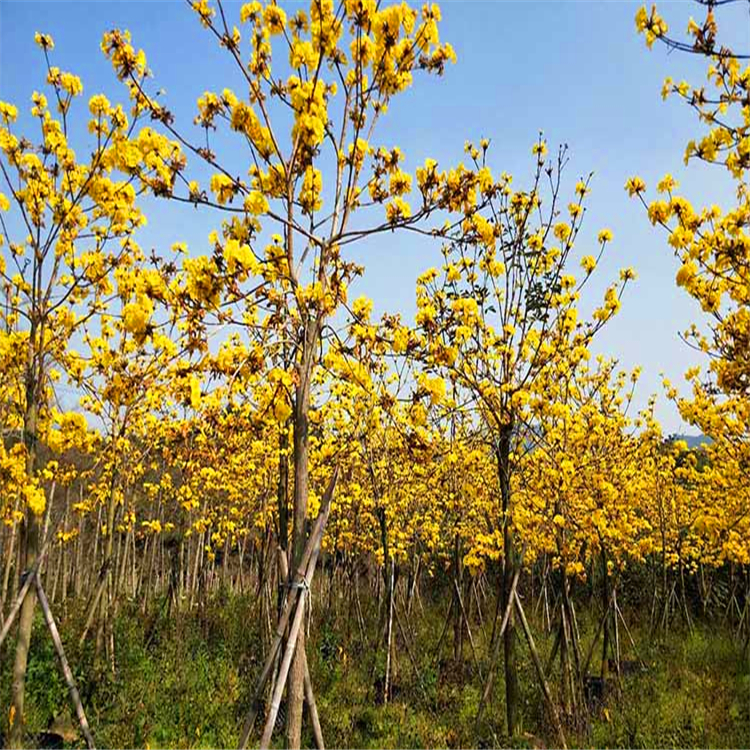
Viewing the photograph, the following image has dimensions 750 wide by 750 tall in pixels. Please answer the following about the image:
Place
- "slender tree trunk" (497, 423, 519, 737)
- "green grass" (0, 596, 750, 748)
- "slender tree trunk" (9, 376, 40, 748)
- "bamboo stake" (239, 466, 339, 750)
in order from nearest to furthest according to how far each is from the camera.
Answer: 1. "bamboo stake" (239, 466, 339, 750)
2. "slender tree trunk" (9, 376, 40, 748)
3. "slender tree trunk" (497, 423, 519, 737)
4. "green grass" (0, 596, 750, 748)

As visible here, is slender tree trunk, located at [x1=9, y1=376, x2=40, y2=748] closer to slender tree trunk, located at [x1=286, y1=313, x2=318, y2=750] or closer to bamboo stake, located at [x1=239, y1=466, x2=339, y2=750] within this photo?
bamboo stake, located at [x1=239, y1=466, x2=339, y2=750]

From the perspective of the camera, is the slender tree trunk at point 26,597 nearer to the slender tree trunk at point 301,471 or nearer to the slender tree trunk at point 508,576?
the slender tree trunk at point 301,471

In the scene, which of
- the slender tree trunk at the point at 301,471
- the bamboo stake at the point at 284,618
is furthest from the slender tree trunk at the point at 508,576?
the slender tree trunk at the point at 301,471

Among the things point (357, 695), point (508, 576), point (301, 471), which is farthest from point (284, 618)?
point (357, 695)

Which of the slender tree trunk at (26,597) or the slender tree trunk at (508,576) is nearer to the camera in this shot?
the slender tree trunk at (26,597)

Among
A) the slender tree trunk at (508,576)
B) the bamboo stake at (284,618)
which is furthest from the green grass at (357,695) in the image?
the bamboo stake at (284,618)

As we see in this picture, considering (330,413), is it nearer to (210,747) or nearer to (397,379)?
(397,379)

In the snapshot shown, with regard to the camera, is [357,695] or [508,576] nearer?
[508,576]

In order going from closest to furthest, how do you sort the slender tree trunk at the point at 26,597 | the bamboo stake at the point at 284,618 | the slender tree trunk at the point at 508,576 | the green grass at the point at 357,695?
the bamboo stake at the point at 284,618, the slender tree trunk at the point at 26,597, the slender tree trunk at the point at 508,576, the green grass at the point at 357,695

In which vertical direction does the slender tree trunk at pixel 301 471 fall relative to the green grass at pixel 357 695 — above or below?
above

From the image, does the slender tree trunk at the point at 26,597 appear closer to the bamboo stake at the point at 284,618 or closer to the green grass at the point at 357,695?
the green grass at the point at 357,695

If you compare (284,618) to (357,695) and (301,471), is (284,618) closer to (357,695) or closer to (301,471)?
(301,471)

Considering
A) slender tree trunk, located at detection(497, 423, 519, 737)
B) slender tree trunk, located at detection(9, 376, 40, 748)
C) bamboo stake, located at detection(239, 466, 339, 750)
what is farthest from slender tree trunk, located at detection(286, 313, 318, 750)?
slender tree trunk, located at detection(497, 423, 519, 737)

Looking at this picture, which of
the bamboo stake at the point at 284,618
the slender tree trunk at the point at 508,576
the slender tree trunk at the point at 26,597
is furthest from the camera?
the slender tree trunk at the point at 508,576
